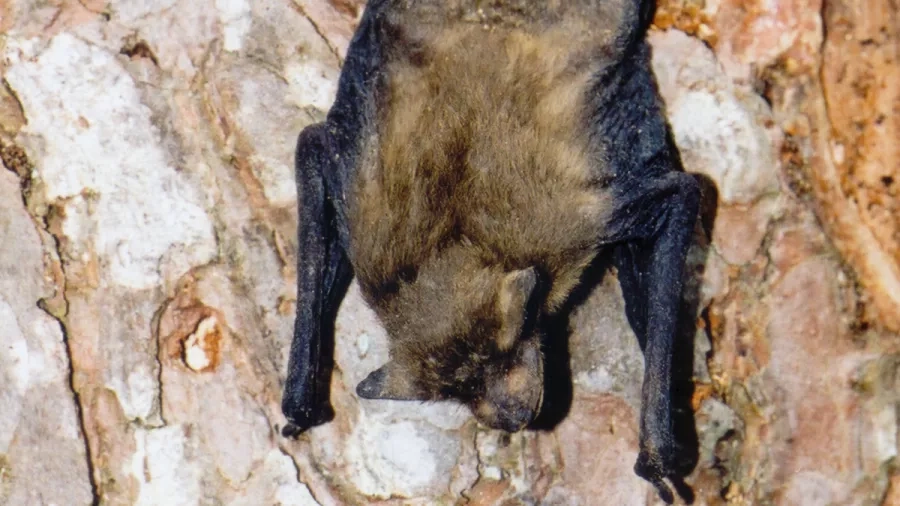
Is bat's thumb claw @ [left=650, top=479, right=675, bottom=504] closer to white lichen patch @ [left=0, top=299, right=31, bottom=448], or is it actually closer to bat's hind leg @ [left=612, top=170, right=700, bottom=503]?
bat's hind leg @ [left=612, top=170, right=700, bottom=503]

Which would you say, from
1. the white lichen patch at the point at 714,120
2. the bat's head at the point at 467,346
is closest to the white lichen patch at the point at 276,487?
the bat's head at the point at 467,346

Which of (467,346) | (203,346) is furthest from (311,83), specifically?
(467,346)

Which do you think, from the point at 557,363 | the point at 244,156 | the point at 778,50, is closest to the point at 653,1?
the point at 778,50

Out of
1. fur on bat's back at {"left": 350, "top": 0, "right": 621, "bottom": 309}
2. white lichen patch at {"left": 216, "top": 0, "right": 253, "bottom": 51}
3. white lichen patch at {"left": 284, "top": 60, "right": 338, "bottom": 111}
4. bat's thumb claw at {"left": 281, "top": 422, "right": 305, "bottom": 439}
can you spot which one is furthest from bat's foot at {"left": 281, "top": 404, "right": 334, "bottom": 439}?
white lichen patch at {"left": 216, "top": 0, "right": 253, "bottom": 51}

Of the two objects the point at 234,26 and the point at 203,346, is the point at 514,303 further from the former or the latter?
the point at 234,26

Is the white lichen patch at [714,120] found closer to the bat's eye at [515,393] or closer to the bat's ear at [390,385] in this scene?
the bat's eye at [515,393]

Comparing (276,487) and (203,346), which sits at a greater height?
(203,346)

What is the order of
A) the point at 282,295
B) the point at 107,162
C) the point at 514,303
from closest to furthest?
the point at 514,303 < the point at 107,162 < the point at 282,295
